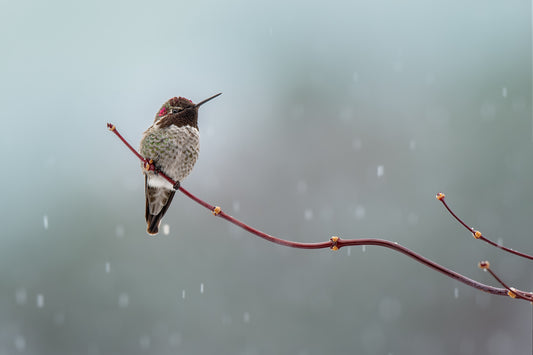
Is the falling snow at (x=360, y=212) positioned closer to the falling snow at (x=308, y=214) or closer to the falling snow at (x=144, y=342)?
the falling snow at (x=308, y=214)

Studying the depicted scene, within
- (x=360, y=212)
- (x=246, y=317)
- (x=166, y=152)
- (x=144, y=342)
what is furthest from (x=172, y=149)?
(x=360, y=212)

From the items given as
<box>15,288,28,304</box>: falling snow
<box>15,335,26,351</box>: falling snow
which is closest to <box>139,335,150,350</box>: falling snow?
<box>15,335,26,351</box>: falling snow

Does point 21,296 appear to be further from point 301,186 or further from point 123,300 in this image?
point 301,186

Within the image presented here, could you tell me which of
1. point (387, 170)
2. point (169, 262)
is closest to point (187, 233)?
point (169, 262)

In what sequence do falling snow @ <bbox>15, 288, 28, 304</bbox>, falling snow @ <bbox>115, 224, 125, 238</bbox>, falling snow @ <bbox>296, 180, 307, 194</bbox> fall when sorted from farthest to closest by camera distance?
falling snow @ <bbox>296, 180, 307, 194</bbox> → falling snow @ <bbox>115, 224, 125, 238</bbox> → falling snow @ <bbox>15, 288, 28, 304</bbox>

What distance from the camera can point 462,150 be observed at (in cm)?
1126

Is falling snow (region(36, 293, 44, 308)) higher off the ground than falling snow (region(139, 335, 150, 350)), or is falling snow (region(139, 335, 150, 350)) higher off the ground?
falling snow (region(36, 293, 44, 308))

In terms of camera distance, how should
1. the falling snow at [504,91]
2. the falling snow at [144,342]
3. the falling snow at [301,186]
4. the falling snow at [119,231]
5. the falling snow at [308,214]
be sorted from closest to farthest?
the falling snow at [144,342] → the falling snow at [119,231] → the falling snow at [308,214] → the falling snow at [504,91] → the falling snow at [301,186]

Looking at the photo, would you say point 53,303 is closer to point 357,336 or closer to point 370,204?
point 357,336

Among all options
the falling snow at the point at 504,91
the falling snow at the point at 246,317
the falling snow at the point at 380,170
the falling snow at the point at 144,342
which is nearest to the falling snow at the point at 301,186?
the falling snow at the point at 380,170

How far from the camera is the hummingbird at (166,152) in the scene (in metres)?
2.76

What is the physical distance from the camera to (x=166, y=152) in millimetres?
2791

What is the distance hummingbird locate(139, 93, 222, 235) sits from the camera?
108 inches

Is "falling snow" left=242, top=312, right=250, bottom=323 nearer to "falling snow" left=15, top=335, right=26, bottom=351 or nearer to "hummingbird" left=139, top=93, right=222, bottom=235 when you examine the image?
"falling snow" left=15, top=335, right=26, bottom=351
